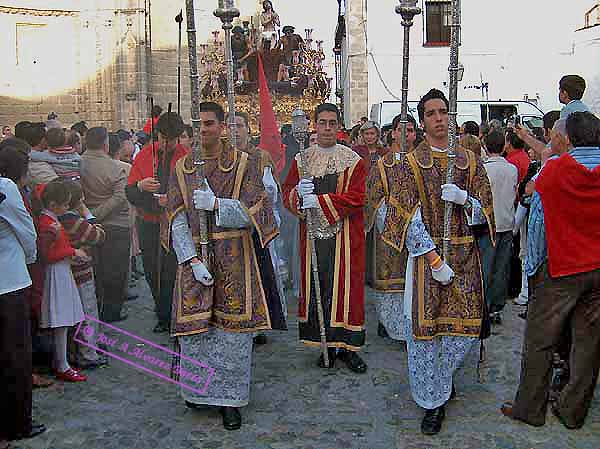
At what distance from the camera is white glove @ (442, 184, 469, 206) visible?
405 centimetres

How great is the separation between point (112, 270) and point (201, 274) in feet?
9.54

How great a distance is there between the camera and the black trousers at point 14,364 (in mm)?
4051

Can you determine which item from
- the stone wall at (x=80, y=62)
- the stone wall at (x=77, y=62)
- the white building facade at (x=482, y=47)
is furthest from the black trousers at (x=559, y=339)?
the stone wall at (x=77, y=62)

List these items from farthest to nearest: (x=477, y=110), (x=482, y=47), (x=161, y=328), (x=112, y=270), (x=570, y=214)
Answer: (x=482, y=47) → (x=477, y=110) → (x=112, y=270) → (x=161, y=328) → (x=570, y=214)

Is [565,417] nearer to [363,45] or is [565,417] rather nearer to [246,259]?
[246,259]

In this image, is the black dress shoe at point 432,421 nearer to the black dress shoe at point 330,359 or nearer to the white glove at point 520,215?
the black dress shoe at point 330,359

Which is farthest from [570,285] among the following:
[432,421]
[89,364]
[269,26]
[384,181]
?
[269,26]

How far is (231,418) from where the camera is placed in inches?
172

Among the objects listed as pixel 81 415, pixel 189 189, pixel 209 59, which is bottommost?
pixel 81 415

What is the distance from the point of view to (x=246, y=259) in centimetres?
445

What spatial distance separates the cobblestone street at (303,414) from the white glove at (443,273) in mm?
952

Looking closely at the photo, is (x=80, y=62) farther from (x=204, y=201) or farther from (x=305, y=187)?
(x=204, y=201)

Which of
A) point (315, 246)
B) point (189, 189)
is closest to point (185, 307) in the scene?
point (189, 189)

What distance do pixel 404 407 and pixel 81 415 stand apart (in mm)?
2141
